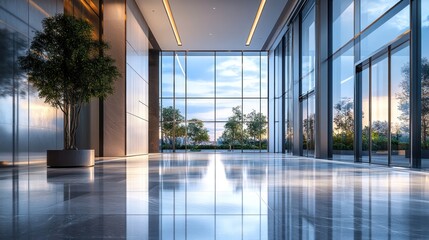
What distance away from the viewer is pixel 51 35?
12.0m

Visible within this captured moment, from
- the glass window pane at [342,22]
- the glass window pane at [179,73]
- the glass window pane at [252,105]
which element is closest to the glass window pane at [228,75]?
the glass window pane at [252,105]

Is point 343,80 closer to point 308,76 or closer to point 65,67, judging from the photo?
point 308,76

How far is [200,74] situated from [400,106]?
25.0 m

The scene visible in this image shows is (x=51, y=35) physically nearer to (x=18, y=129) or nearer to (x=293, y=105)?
(x=18, y=129)

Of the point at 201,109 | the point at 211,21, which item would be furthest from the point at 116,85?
the point at 201,109

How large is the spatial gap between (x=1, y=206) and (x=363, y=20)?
1466cm

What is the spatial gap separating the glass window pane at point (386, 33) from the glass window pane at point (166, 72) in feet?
74.0

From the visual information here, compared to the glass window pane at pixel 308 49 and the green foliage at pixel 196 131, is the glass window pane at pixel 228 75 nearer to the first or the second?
the green foliage at pixel 196 131

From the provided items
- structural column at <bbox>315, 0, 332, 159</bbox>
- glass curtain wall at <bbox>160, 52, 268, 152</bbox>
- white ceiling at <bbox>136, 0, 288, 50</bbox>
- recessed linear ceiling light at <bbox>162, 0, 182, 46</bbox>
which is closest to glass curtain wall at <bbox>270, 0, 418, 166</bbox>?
structural column at <bbox>315, 0, 332, 159</bbox>

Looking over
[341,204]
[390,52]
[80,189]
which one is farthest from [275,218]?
[390,52]

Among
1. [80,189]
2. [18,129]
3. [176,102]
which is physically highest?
[176,102]

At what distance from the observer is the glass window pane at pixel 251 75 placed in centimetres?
3628

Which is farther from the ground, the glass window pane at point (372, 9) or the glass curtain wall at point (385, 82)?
the glass window pane at point (372, 9)

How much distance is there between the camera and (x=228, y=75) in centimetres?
3628
